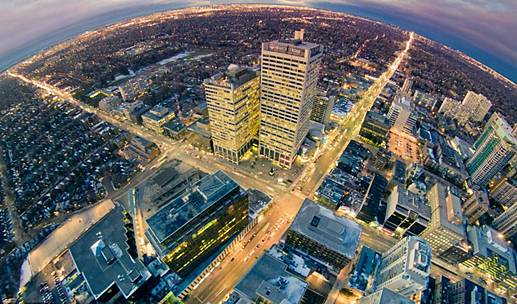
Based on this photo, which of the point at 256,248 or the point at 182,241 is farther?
the point at 256,248

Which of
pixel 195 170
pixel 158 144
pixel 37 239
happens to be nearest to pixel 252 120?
pixel 195 170

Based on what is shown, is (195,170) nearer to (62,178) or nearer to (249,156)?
(249,156)

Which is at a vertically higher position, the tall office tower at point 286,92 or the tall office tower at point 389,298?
the tall office tower at point 286,92

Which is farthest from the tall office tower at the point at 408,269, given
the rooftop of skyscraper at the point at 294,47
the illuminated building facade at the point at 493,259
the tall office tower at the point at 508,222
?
the rooftop of skyscraper at the point at 294,47

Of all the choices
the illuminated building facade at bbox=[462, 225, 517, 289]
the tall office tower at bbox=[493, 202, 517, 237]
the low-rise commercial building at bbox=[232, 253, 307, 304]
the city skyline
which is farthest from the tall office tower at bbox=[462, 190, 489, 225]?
the low-rise commercial building at bbox=[232, 253, 307, 304]

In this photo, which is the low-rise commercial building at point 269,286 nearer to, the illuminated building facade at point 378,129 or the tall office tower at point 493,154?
the illuminated building facade at point 378,129

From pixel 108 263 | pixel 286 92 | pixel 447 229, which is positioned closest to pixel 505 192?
pixel 447 229
